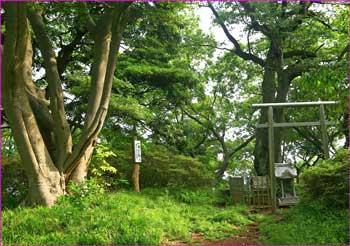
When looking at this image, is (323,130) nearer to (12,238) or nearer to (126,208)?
(126,208)

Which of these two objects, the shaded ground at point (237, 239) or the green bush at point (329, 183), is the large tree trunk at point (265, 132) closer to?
the green bush at point (329, 183)

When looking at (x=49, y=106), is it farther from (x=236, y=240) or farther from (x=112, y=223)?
(x=236, y=240)

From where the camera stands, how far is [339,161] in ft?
26.3

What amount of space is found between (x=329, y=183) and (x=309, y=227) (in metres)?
1.29

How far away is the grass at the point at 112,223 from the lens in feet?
19.3

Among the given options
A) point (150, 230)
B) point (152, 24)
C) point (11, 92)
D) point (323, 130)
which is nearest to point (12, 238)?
point (150, 230)

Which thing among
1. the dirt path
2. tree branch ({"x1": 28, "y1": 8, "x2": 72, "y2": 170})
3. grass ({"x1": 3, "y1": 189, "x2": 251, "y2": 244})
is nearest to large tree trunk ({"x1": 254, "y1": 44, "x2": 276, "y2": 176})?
grass ({"x1": 3, "y1": 189, "x2": 251, "y2": 244})

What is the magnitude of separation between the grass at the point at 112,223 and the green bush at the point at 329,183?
4.82 feet

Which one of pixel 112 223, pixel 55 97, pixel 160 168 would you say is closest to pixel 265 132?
pixel 160 168

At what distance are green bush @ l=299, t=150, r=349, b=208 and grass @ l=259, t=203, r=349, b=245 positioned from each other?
0.17 m

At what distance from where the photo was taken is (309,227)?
6633 mm

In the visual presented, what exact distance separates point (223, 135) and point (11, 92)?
1557 cm

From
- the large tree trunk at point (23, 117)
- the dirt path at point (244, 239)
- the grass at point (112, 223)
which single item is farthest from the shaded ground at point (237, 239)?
the large tree trunk at point (23, 117)


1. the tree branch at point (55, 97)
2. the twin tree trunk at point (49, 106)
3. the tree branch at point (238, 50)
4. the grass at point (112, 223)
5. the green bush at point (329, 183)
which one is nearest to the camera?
the grass at point (112, 223)
